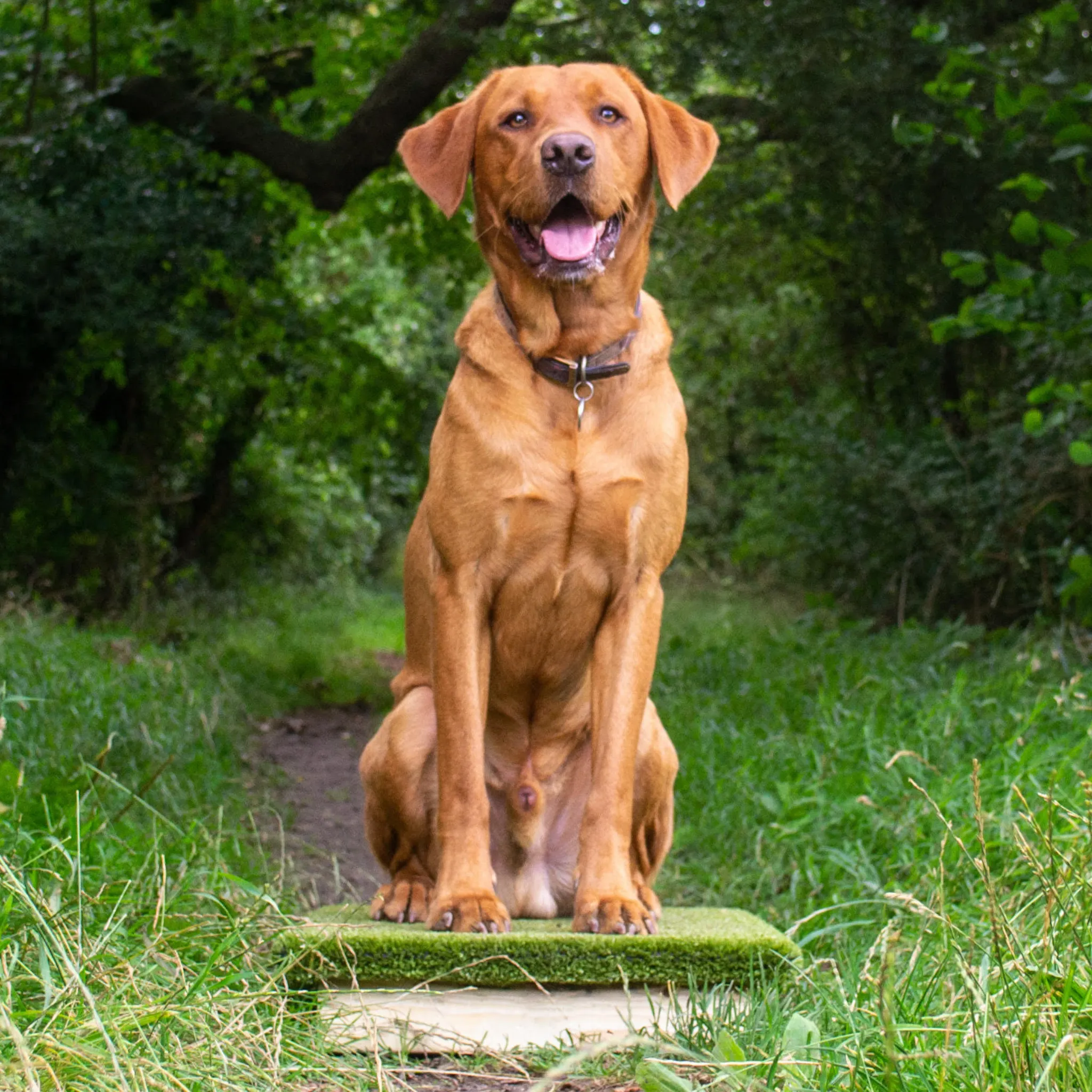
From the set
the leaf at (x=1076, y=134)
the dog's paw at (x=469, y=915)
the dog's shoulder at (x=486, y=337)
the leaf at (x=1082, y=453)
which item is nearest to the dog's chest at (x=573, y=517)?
the dog's shoulder at (x=486, y=337)

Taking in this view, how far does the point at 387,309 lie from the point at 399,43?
28.1ft

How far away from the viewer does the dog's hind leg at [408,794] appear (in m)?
3.46

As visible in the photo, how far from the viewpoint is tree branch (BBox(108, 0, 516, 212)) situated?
9047 mm

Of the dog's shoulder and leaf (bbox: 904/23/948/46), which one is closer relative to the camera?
the dog's shoulder

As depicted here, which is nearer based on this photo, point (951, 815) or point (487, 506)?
point (487, 506)

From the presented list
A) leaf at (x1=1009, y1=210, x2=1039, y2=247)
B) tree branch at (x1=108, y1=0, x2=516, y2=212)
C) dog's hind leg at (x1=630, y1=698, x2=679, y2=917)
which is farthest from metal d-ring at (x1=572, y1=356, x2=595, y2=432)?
tree branch at (x1=108, y1=0, x2=516, y2=212)

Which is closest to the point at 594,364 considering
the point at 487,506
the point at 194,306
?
the point at 487,506

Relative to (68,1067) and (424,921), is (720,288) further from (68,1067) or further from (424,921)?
(68,1067)

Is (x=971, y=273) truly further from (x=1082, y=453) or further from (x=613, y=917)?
(x=613, y=917)

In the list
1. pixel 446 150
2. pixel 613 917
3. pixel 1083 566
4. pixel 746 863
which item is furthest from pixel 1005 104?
pixel 613 917

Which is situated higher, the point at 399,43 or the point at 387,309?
the point at 399,43

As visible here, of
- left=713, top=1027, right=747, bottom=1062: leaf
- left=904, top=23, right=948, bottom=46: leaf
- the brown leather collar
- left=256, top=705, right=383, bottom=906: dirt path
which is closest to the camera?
left=713, top=1027, right=747, bottom=1062: leaf

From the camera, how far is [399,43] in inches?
384

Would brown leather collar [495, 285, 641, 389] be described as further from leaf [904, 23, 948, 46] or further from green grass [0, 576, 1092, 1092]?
leaf [904, 23, 948, 46]
